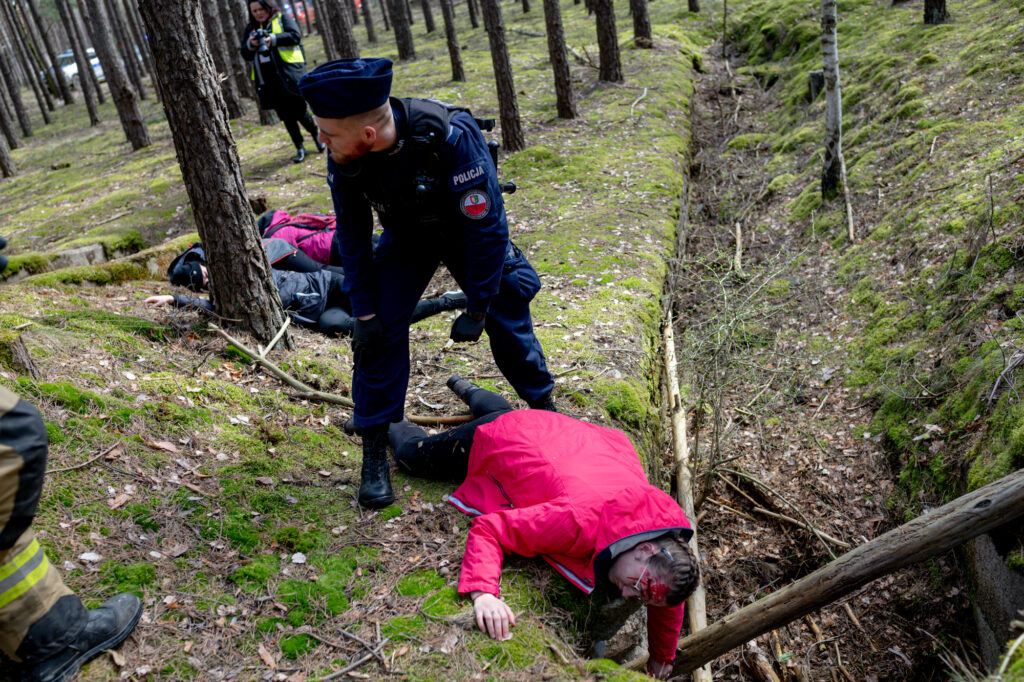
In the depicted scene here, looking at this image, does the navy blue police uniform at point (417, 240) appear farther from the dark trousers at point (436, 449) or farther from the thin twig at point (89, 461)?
the thin twig at point (89, 461)

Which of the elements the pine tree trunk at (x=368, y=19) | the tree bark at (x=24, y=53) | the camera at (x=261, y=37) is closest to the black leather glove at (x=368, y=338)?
the camera at (x=261, y=37)

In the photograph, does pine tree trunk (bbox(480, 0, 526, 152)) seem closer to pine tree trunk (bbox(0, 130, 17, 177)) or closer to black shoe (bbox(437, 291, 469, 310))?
black shoe (bbox(437, 291, 469, 310))

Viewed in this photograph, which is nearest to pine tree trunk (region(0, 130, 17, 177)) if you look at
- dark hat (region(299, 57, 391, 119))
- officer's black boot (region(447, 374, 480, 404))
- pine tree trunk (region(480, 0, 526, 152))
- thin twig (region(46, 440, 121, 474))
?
pine tree trunk (region(480, 0, 526, 152))

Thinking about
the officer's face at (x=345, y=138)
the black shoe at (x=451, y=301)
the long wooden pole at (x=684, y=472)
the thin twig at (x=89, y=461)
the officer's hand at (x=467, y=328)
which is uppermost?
the officer's face at (x=345, y=138)

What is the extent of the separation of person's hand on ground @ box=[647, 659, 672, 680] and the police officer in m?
1.70

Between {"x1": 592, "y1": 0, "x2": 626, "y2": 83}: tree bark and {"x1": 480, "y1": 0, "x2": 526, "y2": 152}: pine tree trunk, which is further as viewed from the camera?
{"x1": 592, "y1": 0, "x2": 626, "y2": 83}: tree bark

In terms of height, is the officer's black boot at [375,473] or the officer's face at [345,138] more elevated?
the officer's face at [345,138]

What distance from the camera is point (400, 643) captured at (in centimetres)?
285

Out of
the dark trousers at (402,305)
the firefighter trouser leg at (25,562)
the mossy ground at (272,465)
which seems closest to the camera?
the firefighter trouser leg at (25,562)

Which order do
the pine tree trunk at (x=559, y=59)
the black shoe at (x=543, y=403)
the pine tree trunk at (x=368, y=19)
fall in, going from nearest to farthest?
the black shoe at (x=543, y=403) → the pine tree trunk at (x=559, y=59) → the pine tree trunk at (x=368, y=19)

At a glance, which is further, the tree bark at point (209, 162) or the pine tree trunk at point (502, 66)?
the pine tree trunk at point (502, 66)

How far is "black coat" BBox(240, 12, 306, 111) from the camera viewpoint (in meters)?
9.89

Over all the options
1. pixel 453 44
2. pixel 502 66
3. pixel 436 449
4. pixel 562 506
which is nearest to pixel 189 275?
pixel 436 449

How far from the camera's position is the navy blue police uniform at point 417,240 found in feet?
10.5
